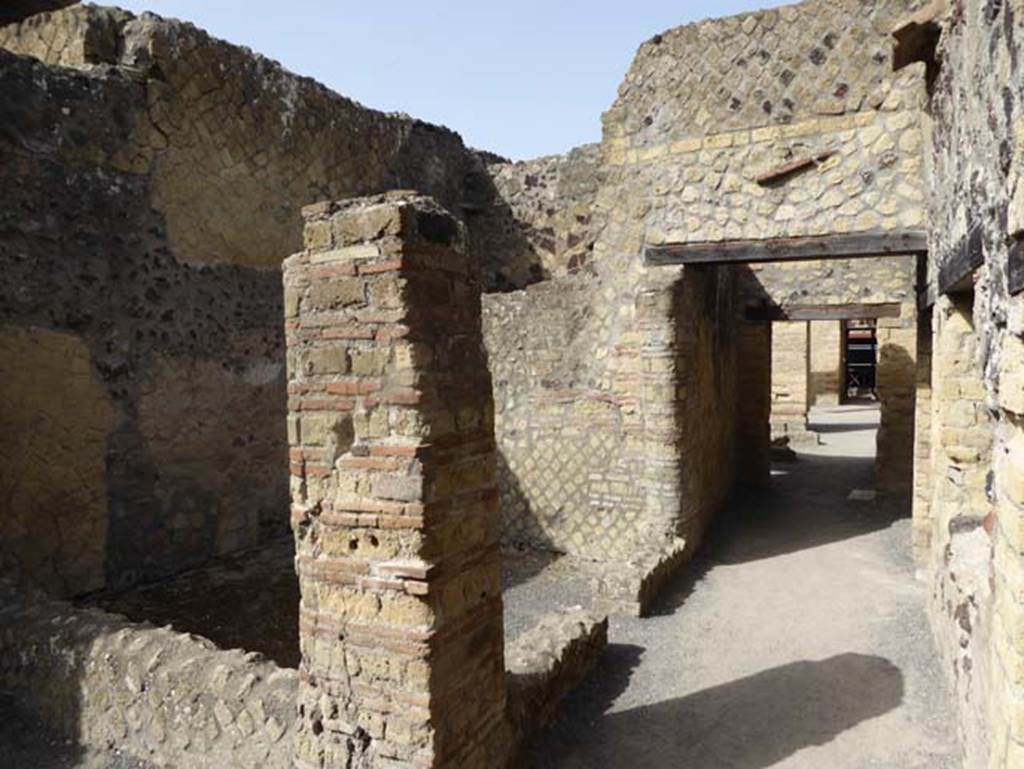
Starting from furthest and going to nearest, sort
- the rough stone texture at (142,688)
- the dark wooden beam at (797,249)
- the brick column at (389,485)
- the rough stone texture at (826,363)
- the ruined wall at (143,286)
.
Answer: the rough stone texture at (826,363) → the ruined wall at (143,286) → the dark wooden beam at (797,249) → the rough stone texture at (142,688) → the brick column at (389,485)

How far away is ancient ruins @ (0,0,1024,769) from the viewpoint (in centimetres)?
287

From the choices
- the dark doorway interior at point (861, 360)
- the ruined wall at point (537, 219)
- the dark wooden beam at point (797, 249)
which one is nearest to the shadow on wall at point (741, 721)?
the dark wooden beam at point (797, 249)

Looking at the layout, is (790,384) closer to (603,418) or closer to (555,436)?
(555,436)

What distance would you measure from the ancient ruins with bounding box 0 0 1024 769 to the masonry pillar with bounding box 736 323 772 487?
6 cm

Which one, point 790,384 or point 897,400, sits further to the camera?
point 790,384

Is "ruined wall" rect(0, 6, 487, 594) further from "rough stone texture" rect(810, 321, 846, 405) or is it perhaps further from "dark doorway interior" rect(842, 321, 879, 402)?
"dark doorway interior" rect(842, 321, 879, 402)

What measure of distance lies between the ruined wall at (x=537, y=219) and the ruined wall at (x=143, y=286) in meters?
3.18

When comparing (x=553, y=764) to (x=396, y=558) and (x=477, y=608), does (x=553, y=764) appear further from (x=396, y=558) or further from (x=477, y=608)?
(x=396, y=558)

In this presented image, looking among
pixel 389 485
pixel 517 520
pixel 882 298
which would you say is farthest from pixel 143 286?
pixel 882 298

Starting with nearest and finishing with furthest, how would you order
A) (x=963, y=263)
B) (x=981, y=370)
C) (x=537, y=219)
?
(x=963, y=263) → (x=981, y=370) → (x=537, y=219)

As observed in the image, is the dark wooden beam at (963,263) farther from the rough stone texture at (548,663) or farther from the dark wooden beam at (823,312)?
the dark wooden beam at (823,312)

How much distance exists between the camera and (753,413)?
9922mm

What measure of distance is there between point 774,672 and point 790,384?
11.9m

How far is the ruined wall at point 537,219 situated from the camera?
34.4 feet
